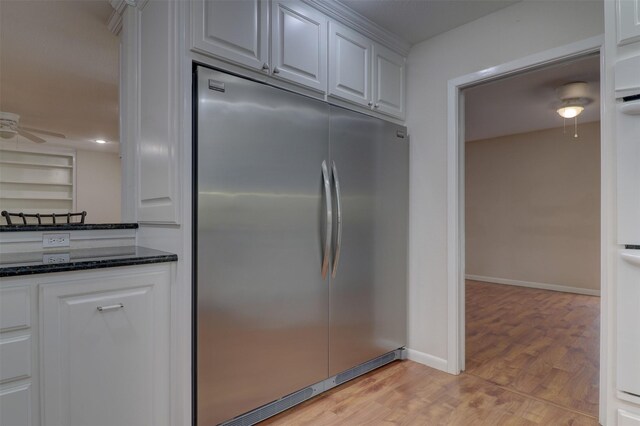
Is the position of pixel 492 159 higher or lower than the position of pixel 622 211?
higher

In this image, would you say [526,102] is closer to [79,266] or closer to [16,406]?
[79,266]

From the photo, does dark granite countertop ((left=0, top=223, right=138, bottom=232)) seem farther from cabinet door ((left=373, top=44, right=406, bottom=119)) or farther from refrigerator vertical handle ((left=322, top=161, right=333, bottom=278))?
cabinet door ((left=373, top=44, right=406, bottom=119))

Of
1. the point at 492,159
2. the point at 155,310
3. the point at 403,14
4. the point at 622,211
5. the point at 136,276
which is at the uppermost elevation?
the point at 403,14

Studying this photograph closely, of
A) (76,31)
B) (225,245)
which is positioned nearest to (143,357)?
(225,245)

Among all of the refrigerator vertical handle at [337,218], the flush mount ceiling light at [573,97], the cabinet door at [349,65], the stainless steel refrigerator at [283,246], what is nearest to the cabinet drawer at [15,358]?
the stainless steel refrigerator at [283,246]

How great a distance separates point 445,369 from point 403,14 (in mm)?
2388

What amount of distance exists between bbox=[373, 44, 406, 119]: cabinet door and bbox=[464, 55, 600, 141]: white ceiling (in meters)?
0.54

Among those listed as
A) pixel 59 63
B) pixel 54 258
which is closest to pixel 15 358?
pixel 54 258

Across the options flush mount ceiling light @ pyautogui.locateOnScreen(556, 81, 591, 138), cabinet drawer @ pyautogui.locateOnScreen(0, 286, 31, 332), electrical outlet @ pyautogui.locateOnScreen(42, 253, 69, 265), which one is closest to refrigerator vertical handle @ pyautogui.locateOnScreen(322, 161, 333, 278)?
electrical outlet @ pyautogui.locateOnScreen(42, 253, 69, 265)

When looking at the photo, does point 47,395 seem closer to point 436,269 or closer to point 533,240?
point 436,269

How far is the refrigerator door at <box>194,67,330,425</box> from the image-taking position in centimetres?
157

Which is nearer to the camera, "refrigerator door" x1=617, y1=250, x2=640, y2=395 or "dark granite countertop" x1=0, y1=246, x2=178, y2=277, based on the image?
"dark granite countertop" x1=0, y1=246, x2=178, y2=277

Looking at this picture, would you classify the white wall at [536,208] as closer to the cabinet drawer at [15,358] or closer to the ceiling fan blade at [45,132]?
the cabinet drawer at [15,358]

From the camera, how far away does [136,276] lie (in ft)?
4.72
